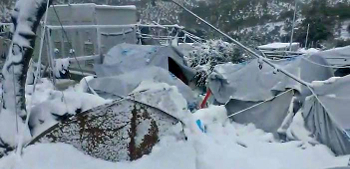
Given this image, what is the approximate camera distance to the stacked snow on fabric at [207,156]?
4.05 m

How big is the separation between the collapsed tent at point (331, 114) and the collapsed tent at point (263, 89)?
0.30 meters

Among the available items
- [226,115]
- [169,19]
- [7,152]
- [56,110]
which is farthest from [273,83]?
[169,19]

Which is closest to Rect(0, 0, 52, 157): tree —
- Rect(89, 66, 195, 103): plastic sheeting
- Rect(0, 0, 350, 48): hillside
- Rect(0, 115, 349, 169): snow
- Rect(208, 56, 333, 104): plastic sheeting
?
Rect(0, 115, 349, 169): snow

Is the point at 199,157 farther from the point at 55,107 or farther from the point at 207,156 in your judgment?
the point at 55,107

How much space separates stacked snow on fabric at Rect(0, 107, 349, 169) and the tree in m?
0.38

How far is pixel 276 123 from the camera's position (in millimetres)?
5996

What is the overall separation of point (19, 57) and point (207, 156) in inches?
84.7

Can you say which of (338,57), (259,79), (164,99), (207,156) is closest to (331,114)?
(259,79)

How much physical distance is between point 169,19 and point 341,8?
1418 centimetres

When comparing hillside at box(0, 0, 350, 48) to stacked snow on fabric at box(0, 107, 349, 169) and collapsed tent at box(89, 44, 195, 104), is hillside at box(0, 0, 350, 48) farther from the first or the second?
stacked snow on fabric at box(0, 107, 349, 169)

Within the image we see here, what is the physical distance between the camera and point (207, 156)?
4.18 m

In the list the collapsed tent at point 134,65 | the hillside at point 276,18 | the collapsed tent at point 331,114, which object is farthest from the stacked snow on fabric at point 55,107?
the hillside at point 276,18

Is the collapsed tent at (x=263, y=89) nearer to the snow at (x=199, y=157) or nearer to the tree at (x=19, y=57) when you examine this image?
the snow at (x=199, y=157)

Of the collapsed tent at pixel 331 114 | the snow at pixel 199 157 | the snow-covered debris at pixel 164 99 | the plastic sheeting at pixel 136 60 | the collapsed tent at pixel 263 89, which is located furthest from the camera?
the plastic sheeting at pixel 136 60
